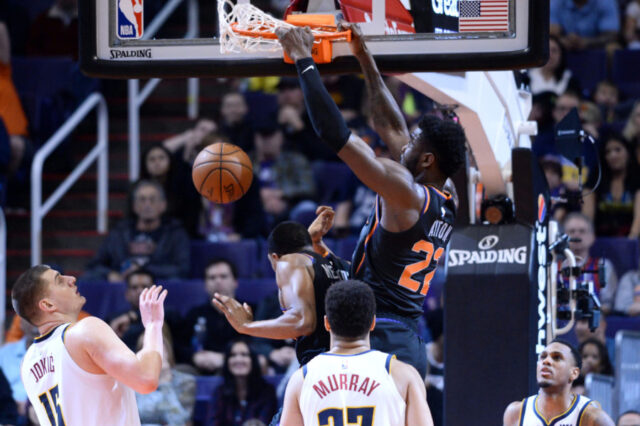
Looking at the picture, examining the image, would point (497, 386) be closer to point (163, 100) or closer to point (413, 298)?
point (413, 298)

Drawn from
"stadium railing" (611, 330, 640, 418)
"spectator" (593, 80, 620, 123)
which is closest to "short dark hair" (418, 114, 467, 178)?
"stadium railing" (611, 330, 640, 418)

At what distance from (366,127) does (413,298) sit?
5541mm

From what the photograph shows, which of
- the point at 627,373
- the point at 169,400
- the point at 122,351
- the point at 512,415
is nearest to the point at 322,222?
the point at 122,351

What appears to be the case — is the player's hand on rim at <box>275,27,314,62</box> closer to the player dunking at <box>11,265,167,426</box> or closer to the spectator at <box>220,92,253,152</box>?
the player dunking at <box>11,265,167,426</box>

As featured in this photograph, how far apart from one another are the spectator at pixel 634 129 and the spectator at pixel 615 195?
100 millimetres

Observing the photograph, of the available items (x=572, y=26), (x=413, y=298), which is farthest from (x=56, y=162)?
(x=413, y=298)

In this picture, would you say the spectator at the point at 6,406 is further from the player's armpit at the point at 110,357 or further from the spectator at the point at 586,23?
the spectator at the point at 586,23

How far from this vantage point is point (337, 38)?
443 cm

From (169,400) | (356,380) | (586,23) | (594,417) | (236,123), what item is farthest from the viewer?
(586,23)

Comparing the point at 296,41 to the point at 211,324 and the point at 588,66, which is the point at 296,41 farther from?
the point at 588,66

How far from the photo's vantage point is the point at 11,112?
33.5ft

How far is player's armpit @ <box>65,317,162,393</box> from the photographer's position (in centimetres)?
417

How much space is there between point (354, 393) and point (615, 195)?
6032mm

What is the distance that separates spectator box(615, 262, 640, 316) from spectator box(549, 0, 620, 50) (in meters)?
3.20
